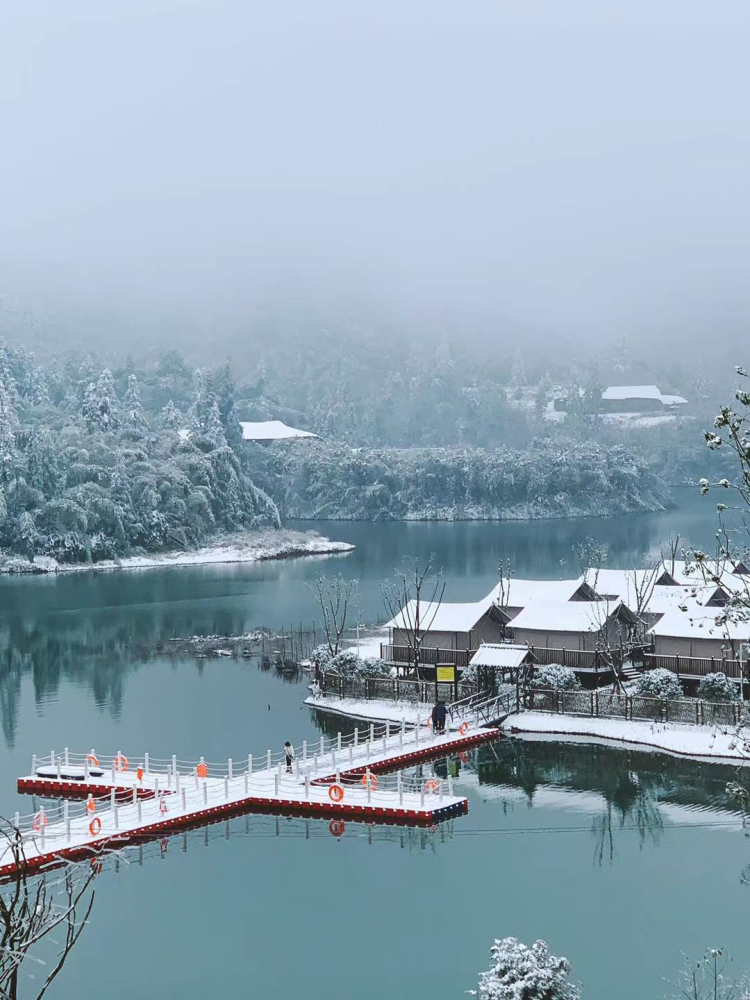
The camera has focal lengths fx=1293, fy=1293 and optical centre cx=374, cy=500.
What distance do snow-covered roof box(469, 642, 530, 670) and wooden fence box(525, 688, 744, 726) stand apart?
1312 millimetres

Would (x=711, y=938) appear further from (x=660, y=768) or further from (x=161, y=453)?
(x=161, y=453)

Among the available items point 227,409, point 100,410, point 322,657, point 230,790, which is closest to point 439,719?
point 230,790

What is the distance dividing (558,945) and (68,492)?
310 ft

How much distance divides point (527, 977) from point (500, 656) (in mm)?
29327

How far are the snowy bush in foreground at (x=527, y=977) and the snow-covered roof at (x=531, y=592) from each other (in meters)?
35.8

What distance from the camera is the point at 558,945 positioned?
26.0 meters

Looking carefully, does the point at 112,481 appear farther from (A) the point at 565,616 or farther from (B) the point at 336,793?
(B) the point at 336,793

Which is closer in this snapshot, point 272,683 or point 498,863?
point 498,863

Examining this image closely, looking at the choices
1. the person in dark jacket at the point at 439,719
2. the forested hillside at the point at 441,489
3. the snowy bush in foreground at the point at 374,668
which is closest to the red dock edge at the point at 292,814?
the person in dark jacket at the point at 439,719

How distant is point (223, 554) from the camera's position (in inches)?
4828

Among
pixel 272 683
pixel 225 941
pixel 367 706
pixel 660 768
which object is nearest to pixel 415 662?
pixel 367 706

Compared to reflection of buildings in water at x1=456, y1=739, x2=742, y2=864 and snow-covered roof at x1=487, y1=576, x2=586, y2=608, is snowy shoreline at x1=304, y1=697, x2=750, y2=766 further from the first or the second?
snow-covered roof at x1=487, y1=576, x2=586, y2=608

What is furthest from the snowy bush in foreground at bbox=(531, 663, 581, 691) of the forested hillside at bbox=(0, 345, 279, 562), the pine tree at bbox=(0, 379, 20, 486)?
the pine tree at bbox=(0, 379, 20, 486)

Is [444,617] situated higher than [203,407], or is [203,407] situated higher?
[203,407]
